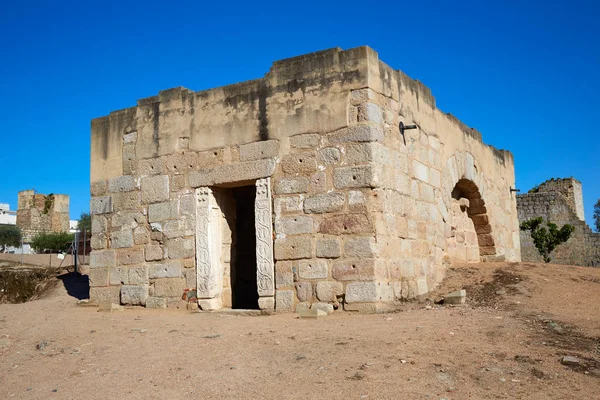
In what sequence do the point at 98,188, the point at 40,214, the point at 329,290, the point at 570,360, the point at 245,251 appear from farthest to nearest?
the point at 40,214 → the point at 245,251 → the point at 98,188 → the point at 329,290 → the point at 570,360

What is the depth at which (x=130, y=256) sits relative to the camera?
8.88m

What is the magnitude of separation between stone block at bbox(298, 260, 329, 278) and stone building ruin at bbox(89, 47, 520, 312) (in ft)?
0.05

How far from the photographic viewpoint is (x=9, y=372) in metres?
4.98

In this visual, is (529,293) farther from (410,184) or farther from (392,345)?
(392,345)

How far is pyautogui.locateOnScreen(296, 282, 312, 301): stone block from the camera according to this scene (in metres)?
7.27

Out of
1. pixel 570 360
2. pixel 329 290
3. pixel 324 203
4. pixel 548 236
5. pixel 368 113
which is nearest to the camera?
pixel 570 360

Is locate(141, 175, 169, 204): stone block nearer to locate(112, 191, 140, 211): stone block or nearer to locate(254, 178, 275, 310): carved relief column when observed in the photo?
locate(112, 191, 140, 211): stone block

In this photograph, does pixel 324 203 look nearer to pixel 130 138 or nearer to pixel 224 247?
pixel 224 247

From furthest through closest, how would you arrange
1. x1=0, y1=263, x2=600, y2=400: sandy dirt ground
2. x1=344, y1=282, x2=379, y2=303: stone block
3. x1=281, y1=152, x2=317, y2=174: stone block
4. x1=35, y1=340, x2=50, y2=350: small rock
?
x1=281, y1=152, x2=317, y2=174: stone block → x1=344, y1=282, x2=379, y2=303: stone block → x1=35, y1=340, x2=50, y2=350: small rock → x1=0, y1=263, x2=600, y2=400: sandy dirt ground

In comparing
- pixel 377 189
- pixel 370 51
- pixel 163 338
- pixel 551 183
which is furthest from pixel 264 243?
pixel 551 183

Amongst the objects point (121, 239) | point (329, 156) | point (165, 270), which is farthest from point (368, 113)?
point (121, 239)

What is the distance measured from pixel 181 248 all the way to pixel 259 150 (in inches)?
72.0

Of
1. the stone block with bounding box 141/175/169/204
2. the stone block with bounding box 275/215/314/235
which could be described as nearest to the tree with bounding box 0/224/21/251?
the stone block with bounding box 141/175/169/204

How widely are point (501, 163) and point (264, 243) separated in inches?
306
